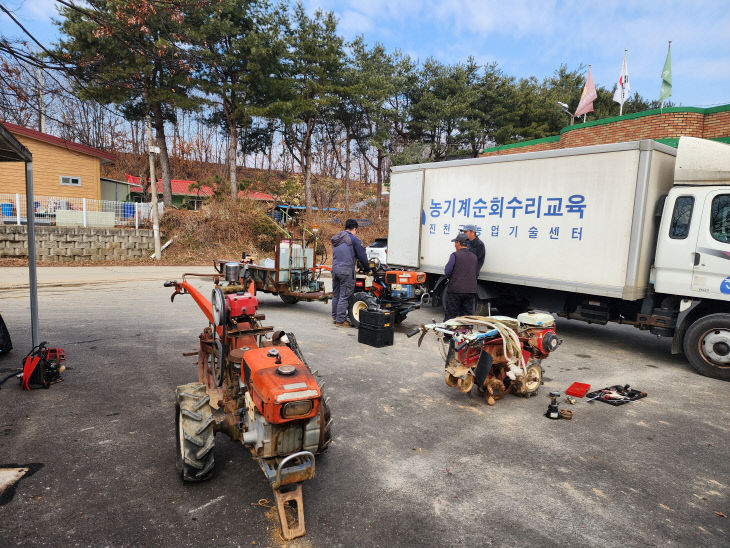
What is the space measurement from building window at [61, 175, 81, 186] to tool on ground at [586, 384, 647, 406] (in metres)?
24.6

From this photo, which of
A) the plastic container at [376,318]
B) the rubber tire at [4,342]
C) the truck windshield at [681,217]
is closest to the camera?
the rubber tire at [4,342]

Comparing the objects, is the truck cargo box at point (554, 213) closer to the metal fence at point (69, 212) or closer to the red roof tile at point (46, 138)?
the metal fence at point (69, 212)

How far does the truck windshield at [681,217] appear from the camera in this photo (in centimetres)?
581

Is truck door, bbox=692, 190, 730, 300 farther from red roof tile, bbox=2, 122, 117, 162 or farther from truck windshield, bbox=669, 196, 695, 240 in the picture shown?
red roof tile, bbox=2, 122, 117, 162

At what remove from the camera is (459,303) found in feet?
21.5

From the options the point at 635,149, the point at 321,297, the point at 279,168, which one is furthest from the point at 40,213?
the point at 279,168

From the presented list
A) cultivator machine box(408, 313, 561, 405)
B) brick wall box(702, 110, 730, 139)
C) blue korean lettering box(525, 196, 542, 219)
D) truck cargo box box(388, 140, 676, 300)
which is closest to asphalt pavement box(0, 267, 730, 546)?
cultivator machine box(408, 313, 561, 405)

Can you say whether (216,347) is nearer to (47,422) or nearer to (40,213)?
(47,422)

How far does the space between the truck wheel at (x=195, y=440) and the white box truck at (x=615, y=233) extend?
18.7ft

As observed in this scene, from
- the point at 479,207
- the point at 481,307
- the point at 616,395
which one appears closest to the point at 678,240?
the point at 616,395

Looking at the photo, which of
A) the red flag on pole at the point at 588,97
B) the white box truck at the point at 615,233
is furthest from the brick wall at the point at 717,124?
the white box truck at the point at 615,233

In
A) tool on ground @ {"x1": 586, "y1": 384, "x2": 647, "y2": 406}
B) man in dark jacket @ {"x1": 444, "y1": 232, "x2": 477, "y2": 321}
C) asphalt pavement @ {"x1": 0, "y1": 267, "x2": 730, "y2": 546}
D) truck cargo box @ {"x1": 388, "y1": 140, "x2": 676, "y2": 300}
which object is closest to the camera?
asphalt pavement @ {"x1": 0, "y1": 267, "x2": 730, "y2": 546}

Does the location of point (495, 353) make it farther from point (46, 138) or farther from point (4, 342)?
point (46, 138)

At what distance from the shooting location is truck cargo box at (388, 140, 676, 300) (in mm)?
6062
